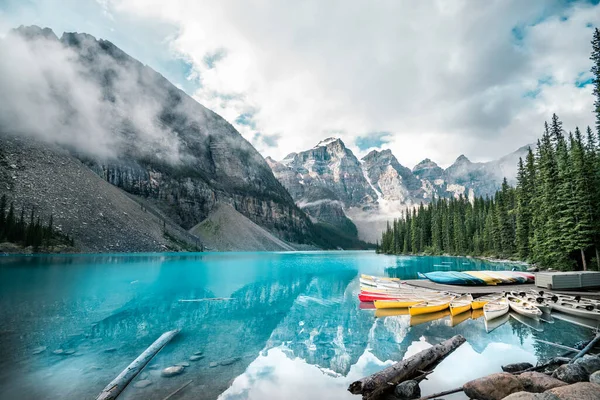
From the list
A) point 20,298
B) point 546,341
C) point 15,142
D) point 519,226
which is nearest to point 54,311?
point 20,298

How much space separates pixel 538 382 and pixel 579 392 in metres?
2.79

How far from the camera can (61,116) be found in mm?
182875

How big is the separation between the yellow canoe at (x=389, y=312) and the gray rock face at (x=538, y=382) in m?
15.6

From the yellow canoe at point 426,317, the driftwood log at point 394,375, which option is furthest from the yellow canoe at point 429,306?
the driftwood log at point 394,375

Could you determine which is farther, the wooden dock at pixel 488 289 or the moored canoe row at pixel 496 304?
→ the wooden dock at pixel 488 289

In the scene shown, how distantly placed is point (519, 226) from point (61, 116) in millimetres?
223687

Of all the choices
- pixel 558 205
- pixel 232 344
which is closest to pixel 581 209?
pixel 558 205

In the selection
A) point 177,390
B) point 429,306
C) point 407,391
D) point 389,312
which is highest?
point 429,306

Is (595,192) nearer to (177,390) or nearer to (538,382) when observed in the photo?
(538,382)

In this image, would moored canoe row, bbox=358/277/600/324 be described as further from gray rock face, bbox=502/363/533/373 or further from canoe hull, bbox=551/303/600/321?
gray rock face, bbox=502/363/533/373

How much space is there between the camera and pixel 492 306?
961 inches

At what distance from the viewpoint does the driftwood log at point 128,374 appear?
10.4m

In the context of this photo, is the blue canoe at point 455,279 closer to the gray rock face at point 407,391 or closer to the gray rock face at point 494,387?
the gray rock face at point 494,387

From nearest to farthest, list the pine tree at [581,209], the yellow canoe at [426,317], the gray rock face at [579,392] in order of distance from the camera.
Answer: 1. the gray rock face at [579,392]
2. the yellow canoe at [426,317]
3. the pine tree at [581,209]
